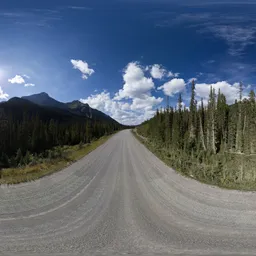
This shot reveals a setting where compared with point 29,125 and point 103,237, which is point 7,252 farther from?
point 29,125

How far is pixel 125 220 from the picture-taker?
25.8 feet

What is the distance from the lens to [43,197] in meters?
10.3

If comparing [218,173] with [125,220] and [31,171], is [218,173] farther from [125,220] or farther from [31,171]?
[31,171]

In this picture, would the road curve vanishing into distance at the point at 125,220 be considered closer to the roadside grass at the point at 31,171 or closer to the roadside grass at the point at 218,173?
the roadside grass at the point at 218,173

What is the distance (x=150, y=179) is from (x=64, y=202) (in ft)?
22.1

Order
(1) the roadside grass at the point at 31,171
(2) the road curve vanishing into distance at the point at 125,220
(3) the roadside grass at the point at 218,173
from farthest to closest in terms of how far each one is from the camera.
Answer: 1. (1) the roadside grass at the point at 31,171
2. (3) the roadside grass at the point at 218,173
3. (2) the road curve vanishing into distance at the point at 125,220

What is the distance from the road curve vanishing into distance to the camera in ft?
19.8

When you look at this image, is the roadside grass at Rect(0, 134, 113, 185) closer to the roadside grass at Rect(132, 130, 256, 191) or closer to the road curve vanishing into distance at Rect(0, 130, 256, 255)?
the road curve vanishing into distance at Rect(0, 130, 256, 255)

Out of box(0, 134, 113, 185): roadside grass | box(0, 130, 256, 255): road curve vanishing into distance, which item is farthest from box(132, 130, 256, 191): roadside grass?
box(0, 134, 113, 185): roadside grass

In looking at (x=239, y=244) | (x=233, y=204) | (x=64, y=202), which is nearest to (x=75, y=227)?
(x=64, y=202)

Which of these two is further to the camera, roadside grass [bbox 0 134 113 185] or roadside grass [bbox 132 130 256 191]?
roadside grass [bbox 0 134 113 185]

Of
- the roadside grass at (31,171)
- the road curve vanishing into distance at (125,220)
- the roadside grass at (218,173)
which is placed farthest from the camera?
the roadside grass at (31,171)

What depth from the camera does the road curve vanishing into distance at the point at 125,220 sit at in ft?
19.8

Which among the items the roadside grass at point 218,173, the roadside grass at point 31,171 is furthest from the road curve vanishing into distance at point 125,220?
the roadside grass at point 31,171
